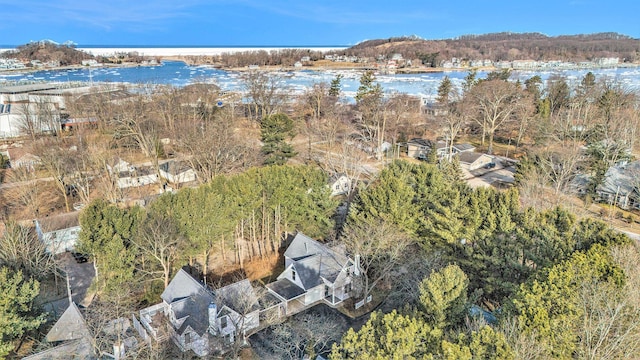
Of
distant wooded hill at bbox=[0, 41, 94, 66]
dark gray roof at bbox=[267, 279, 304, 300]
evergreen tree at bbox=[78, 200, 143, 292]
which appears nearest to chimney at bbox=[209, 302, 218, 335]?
dark gray roof at bbox=[267, 279, 304, 300]

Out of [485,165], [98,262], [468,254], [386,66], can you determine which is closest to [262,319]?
[98,262]

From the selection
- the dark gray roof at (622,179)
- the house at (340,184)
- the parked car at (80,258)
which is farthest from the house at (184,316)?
the dark gray roof at (622,179)

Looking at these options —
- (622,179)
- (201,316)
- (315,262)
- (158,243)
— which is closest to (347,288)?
(315,262)

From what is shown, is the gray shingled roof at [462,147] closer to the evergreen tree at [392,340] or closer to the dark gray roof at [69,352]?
the evergreen tree at [392,340]

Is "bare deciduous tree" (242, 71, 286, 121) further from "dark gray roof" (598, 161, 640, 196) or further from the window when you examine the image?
the window

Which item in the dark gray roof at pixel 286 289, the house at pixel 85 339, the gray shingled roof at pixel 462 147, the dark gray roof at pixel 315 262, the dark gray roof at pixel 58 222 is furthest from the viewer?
the gray shingled roof at pixel 462 147

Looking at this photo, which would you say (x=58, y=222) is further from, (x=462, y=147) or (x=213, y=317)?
(x=462, y=147)
